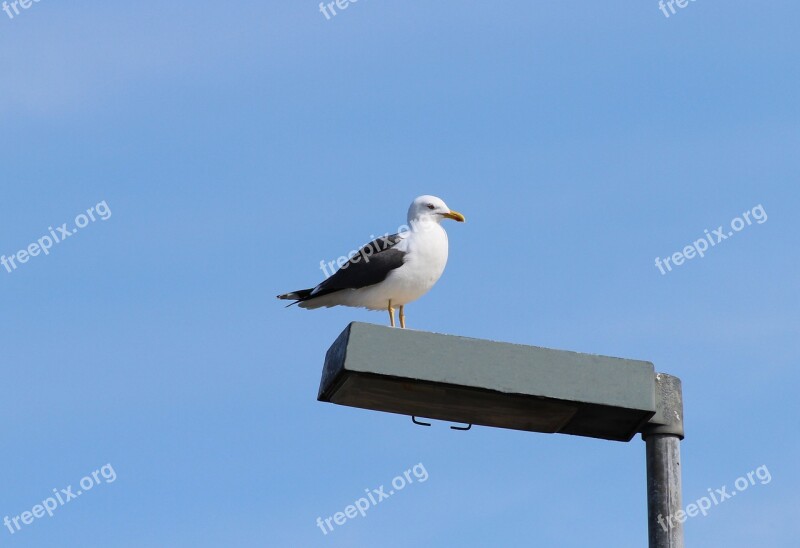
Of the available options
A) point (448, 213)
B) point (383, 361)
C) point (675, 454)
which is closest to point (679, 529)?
point (675, 454)

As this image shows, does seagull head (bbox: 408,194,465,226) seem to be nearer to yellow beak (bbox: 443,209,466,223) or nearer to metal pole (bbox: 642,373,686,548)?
yellow beak (bbox: 443,209,466,223)

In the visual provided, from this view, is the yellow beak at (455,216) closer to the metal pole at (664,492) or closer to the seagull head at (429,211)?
the seagull head at (429,211)

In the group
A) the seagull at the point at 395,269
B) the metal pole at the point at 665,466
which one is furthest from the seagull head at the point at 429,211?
the metal pole at the point at 665,466

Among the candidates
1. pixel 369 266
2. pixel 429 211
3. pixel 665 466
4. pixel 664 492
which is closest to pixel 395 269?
pixel 369 266

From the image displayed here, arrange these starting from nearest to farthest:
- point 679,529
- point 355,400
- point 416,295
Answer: point 679,529 < point 355,400 < point 416,295

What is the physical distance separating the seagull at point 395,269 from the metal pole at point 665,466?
398 centimetres

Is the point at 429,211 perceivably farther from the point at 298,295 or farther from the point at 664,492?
the point at 664,492

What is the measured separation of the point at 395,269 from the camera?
9.79m

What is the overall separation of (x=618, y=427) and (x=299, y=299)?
16.1 ft

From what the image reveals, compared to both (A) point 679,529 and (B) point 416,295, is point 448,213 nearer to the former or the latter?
(B) point 416,295

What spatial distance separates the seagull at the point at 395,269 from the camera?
32.2 feet

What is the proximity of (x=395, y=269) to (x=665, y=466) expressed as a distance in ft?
13.8

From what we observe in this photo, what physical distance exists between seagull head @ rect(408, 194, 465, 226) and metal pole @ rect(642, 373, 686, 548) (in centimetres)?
Answer: 456

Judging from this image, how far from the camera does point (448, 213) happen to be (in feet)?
34.5
